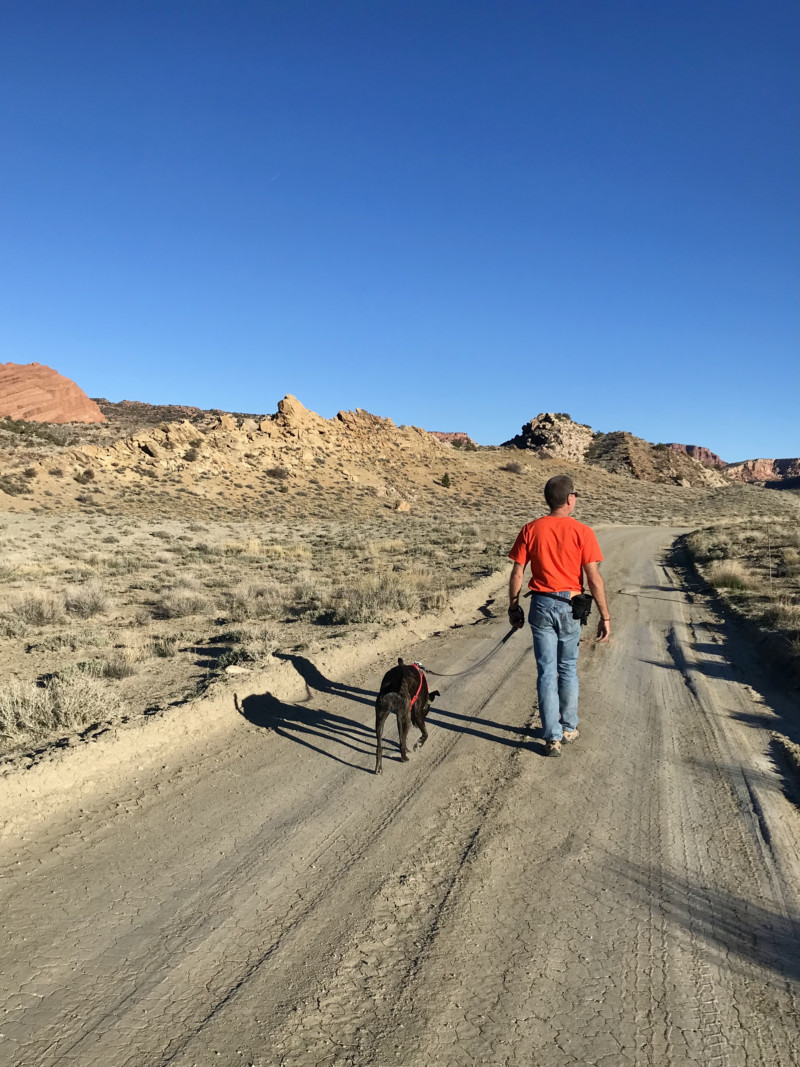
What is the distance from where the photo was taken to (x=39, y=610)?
39.5ft

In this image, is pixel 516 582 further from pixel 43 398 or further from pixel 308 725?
pixel 43 398

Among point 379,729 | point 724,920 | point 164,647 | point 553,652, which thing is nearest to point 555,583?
point 553,652

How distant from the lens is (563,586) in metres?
5.16

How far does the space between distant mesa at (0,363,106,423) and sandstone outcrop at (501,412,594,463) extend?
2284 inches

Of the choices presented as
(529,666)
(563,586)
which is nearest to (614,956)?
(563,586)

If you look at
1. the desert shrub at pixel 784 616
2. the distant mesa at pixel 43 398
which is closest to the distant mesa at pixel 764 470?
the distant mesa at pixel 43 398

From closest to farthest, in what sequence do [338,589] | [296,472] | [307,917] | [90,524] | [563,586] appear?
[307,917]
[563,586]
[338,589]
[90,524]
[296,472]

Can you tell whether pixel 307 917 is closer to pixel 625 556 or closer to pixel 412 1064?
pixel 412 1064

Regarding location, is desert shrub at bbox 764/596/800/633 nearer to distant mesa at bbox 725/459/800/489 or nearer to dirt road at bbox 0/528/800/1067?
dirt road at bbox 0/528/800/1067

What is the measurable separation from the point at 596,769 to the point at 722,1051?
8.87ft

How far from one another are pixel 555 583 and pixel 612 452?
282ft

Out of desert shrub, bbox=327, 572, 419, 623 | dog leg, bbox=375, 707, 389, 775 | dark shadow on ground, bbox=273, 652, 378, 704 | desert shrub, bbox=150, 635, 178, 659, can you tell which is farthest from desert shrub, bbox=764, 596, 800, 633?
desert shrub, bbox=150, 635, 178, 659

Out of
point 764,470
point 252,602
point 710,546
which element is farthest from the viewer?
point 764,470

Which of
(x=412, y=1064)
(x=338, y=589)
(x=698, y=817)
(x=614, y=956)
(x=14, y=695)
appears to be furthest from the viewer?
(x=338, y=589)
